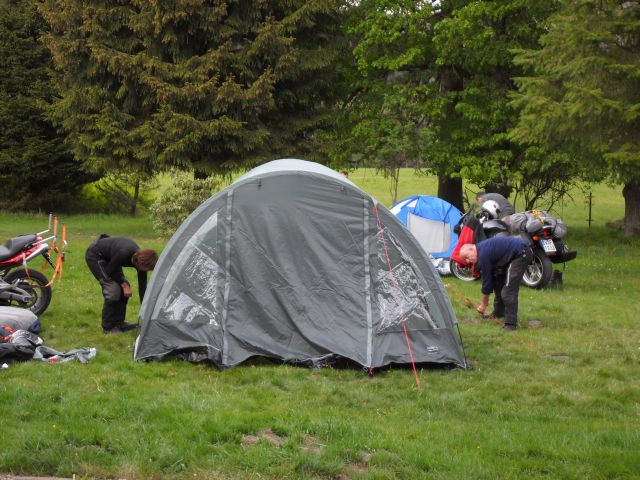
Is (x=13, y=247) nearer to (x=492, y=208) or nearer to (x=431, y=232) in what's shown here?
(x=492, y=208)

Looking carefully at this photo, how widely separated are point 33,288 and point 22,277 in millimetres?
240

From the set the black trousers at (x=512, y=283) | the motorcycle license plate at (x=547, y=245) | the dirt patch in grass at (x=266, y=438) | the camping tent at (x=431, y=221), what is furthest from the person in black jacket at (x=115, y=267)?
the camping tent at (x=431, y=221)

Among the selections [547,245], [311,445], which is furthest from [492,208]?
[311,445]

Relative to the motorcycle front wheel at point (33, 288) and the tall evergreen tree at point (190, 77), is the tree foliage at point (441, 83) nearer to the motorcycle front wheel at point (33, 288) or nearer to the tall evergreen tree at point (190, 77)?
the tall evergreen tree at point (190, 77)

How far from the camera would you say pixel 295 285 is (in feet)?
28.9

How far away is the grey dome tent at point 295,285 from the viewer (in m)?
8.66

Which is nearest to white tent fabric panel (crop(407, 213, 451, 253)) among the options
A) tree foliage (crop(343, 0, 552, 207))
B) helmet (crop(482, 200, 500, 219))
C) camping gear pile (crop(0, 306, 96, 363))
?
helmet (crop(482, 200, 500, 219))

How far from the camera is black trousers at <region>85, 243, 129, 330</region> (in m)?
9.71

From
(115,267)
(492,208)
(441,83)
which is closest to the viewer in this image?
(115,267)

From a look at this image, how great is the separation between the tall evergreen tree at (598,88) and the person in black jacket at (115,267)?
859 cm

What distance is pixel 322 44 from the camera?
962 inches

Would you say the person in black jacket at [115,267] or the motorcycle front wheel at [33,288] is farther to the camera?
the motorcycle front wheel at [33,288]

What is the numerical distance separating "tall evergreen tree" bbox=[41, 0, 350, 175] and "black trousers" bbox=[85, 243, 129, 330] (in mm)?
12436

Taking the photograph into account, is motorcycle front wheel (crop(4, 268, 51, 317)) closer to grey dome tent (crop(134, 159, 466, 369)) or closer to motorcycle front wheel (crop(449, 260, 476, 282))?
grey dome tent (crop(134, 159, 466, 369))
